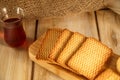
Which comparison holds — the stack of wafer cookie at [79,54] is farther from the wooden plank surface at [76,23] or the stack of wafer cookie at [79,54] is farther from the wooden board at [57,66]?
the wooden plank surface at [76,23]

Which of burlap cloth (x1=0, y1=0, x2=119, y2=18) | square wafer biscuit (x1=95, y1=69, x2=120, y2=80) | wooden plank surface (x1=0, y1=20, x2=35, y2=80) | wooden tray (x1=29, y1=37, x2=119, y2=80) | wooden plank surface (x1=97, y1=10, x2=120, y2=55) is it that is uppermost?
burlap cloth (x1=0, y1=0, x2=119, y2=18)

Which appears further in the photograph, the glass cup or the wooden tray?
the glass cup

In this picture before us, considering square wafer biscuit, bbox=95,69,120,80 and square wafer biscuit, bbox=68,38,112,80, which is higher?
square wafer biscuit, bbox=68,38,112,80

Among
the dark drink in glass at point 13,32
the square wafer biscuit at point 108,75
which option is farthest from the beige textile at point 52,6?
the square wafer biscuit at point 108,75

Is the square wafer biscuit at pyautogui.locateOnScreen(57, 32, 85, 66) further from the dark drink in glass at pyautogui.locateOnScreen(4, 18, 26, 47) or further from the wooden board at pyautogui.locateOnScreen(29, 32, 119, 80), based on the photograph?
the dark drink in glass at pyautogui.locateOnScreen(4, 18, 26, 47)

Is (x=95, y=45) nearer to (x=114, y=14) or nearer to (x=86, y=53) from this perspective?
(x=86, y=53)

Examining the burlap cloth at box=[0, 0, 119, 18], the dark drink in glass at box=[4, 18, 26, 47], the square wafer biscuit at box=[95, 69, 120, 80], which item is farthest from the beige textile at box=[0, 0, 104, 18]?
the square wafer biscuit at box=[95, 69, 120, 80]

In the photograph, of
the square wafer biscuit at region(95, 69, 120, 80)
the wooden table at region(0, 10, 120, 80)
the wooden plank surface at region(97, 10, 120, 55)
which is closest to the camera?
the square wafer biscuit at region(95, 69, 120, 80)
